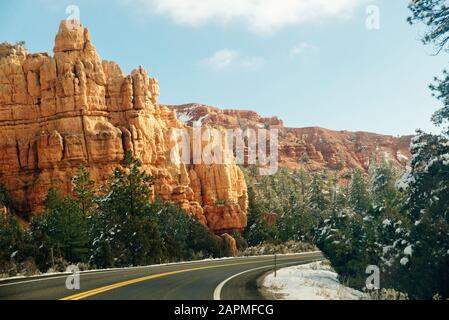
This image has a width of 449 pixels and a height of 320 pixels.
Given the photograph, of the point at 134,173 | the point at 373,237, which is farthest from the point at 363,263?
the point at 134,173

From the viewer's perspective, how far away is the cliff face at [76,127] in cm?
7025

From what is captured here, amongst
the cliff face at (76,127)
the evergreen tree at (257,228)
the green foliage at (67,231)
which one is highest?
the cliff face at (76,127)

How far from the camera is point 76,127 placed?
238ft

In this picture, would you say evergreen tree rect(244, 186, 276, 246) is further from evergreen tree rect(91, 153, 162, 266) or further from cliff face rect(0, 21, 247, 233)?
evergreen tree rect(91, 153, 162, 266)

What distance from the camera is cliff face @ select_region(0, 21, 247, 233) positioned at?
230ft

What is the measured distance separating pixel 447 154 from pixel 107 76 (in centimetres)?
7240

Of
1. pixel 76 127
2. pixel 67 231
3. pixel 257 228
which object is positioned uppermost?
pixel 76 127

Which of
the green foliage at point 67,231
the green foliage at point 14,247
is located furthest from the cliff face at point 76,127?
the green foliage at point 14,247

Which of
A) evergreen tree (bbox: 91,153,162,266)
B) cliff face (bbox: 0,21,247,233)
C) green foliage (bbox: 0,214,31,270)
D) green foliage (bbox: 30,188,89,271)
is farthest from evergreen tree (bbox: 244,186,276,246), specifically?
green foliage (bbox: 0,214,31,270)

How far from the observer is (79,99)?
72.8m

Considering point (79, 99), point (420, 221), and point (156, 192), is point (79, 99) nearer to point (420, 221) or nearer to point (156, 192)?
point (156, 192)

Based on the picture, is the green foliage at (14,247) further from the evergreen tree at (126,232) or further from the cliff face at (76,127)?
the cliff face at (76,127)

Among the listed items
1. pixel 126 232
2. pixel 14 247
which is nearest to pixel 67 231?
pixel 126 232

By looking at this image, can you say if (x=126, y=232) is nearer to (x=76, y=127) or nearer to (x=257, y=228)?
(x=257, y=228)
